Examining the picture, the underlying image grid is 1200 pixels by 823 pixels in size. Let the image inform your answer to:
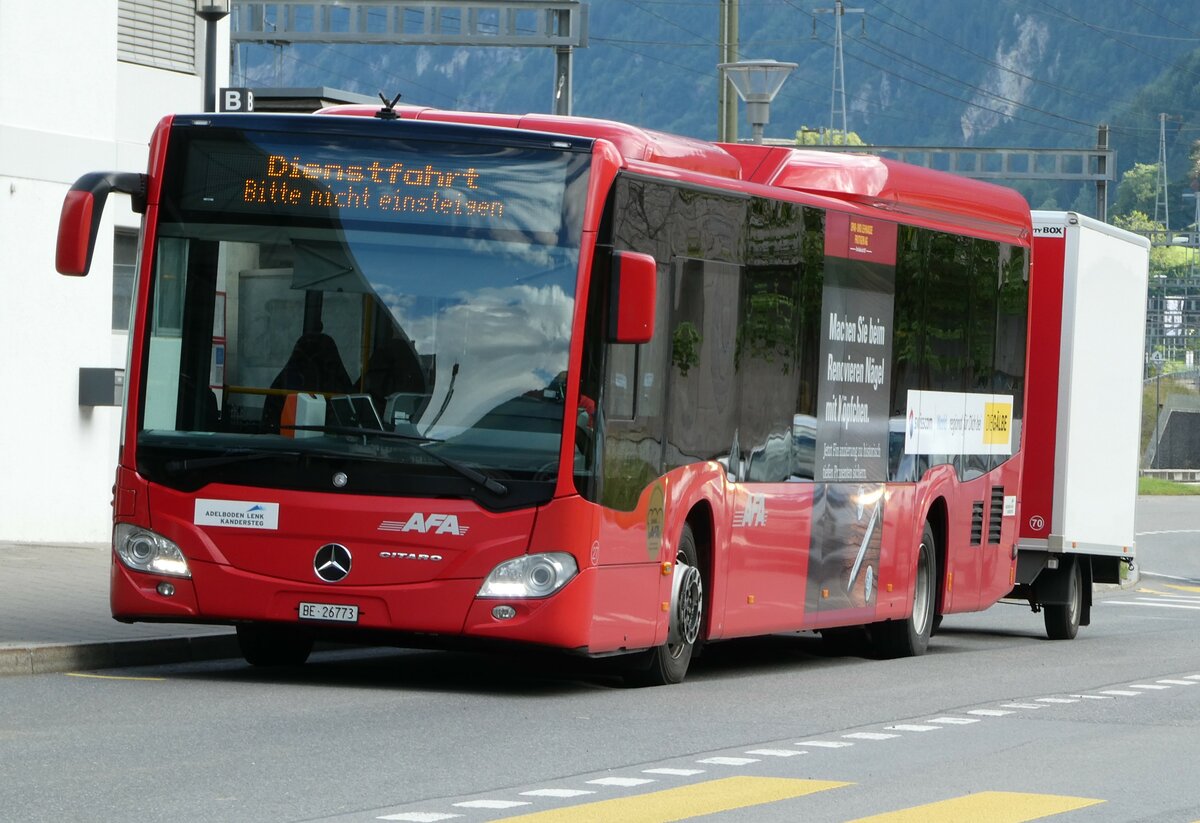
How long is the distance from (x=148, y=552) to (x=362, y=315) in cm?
172

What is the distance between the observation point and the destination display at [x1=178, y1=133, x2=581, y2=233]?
12578 millimetres

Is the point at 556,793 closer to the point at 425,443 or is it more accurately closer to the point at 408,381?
the point at 425,443

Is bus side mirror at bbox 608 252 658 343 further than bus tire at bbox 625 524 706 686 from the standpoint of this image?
No

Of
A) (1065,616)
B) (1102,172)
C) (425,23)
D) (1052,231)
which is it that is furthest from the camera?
(1102,172)

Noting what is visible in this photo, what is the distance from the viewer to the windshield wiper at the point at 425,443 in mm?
12367

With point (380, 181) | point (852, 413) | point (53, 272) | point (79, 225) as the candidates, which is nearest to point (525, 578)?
point (380, 181)

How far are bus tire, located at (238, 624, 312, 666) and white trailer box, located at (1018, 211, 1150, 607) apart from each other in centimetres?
825

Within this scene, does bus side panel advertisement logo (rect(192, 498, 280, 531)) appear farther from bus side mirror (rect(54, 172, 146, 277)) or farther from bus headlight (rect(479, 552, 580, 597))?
bus side mirror (rect(54, 172, 146, 277))

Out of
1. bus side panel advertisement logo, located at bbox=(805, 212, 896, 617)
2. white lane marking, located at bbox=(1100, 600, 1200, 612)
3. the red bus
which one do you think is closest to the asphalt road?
the red bus

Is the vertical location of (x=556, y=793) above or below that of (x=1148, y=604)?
above

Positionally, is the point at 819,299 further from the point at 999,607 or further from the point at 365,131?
the point at 999,607

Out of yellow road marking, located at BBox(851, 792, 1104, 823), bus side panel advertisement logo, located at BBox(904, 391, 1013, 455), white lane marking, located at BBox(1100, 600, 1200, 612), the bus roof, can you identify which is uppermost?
the bus roof

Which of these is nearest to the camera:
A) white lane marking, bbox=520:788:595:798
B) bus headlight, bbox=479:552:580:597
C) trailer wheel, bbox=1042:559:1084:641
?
white lane marking, bbox=520:788:595:798

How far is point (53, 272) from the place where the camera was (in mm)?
22672
